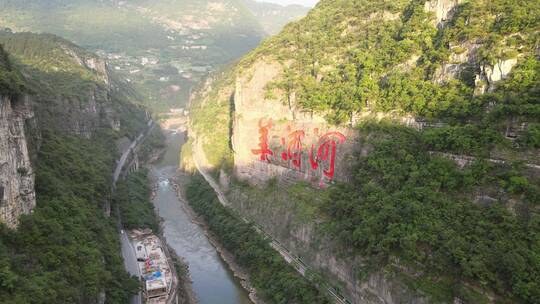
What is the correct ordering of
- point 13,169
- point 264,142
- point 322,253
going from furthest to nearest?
point 264,142, point 322,253, point 13,169

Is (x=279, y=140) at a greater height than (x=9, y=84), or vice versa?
(x=9, y=84)

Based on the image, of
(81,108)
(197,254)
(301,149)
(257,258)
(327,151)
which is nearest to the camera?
(327,151)

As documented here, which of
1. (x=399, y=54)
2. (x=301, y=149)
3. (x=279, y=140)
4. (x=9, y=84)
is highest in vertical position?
(x=399, y=54)

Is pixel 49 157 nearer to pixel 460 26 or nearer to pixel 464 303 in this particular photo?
pixel 464 303

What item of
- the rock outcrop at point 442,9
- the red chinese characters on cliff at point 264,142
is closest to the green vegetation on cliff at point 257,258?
the red chinese characters on cliff at point 264,142

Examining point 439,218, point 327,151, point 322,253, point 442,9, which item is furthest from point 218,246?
point 442,9

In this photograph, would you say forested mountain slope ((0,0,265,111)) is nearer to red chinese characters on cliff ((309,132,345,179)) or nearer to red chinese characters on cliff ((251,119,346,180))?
red chinese characters on cliff ((251,119,346,180))

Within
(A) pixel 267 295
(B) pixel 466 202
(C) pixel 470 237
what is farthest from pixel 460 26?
(A) pixel 267 295

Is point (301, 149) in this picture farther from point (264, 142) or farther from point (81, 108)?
point (81, 108)
